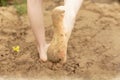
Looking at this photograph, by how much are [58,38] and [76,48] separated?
77 centimetres

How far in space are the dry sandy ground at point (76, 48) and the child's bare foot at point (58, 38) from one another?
34 centimetres

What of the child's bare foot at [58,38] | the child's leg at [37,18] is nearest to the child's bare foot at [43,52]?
the child's leg at [37,18]

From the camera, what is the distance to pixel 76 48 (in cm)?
323

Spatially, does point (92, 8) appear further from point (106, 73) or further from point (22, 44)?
point (106, 73)

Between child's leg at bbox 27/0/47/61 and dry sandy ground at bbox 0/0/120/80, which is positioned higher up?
child's leg at bbox 27/0/47/61

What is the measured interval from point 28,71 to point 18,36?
60cm

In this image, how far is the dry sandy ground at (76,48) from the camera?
9.46 ft

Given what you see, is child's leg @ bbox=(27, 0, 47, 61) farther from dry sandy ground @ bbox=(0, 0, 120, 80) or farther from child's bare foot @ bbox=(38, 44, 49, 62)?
dry sandy ground @ bbox=(0, 0, 120, 80)

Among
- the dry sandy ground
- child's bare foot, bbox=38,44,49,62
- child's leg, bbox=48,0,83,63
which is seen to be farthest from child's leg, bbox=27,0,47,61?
child's leg, bbox=48,0,83,63

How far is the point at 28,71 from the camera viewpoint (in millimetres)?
Result: 2906

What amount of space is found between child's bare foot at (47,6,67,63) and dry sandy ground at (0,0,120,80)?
0.34 meters

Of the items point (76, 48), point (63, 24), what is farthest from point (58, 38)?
point (76, 48)

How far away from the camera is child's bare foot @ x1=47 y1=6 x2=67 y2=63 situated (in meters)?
2.43

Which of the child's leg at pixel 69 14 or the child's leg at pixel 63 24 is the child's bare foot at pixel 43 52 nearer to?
the child's leg at pixel 63 24
